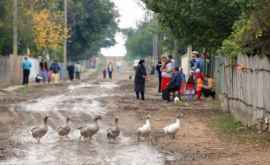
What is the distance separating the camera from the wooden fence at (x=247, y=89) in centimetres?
1800

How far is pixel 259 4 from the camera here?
737 inches

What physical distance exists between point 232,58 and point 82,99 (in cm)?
935

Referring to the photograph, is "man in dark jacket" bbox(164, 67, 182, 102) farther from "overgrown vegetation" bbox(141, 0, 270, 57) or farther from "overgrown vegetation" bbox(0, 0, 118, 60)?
"overgrown vegetation" bbox(0, 0, 118, 60)

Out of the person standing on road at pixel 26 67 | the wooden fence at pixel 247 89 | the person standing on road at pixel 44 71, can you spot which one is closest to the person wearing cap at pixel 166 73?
the wooden fence at pixel 247 89

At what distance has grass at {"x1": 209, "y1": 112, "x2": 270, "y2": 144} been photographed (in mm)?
16953

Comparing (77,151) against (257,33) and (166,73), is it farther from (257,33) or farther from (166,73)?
(166,73)

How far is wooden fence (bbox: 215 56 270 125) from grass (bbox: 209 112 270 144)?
0.24 meters

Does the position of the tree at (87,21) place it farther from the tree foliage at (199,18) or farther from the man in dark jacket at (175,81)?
the man in dark jacket at (175,81)

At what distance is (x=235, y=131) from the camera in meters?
18.9

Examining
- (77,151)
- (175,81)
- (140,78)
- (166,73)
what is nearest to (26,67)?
(140,78)

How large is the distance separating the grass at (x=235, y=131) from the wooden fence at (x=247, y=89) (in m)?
0.24

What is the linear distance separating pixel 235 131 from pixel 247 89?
1902 millimetres

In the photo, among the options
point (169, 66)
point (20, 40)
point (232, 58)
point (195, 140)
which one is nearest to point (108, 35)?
point (20, 40)

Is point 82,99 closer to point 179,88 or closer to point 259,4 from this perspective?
point 179,88
